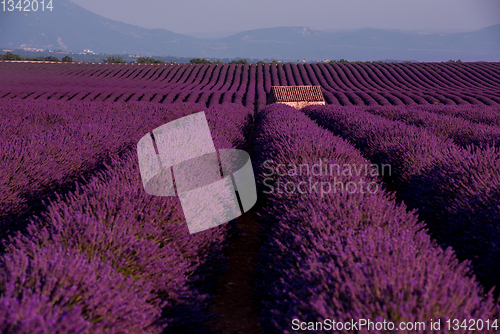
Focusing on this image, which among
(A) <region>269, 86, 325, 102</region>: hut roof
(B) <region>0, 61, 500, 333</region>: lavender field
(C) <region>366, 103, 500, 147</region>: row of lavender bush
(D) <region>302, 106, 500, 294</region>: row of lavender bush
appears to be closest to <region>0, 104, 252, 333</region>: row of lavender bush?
(B) <region>0, 61, 500, 333</region>: lavender field

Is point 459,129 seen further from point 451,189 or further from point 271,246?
point 271,246

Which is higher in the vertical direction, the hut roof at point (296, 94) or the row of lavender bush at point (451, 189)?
the hut roof at point (296, 94)

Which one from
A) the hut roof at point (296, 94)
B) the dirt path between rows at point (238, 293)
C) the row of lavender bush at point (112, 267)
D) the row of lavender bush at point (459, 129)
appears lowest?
the dirt path between rows at point (238, 293)

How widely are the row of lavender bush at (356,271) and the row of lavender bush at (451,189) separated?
0.62 meters

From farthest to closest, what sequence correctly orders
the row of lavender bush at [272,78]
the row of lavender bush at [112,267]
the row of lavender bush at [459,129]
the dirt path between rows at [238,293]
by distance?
the row of lavender bush at [272,78], the row of lavender bush at [459,129], the dirt path between rows at [238,293], the row of lavender bush at [112,267]

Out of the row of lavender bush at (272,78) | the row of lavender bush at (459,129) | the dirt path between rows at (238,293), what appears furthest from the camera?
the row of lavender bush at (272,78)

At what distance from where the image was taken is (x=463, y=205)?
2906 millimetres

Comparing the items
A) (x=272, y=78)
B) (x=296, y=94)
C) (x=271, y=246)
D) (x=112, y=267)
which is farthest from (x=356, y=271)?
(x=272, y=78)

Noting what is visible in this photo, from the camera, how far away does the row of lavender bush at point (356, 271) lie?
4.71 feet

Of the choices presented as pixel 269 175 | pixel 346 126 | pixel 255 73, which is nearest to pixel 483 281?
pixel 269 175

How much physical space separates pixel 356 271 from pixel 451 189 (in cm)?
214

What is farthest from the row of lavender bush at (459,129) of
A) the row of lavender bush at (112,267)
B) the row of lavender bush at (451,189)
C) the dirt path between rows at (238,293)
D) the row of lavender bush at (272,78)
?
the row of lavender bush at (272,78)

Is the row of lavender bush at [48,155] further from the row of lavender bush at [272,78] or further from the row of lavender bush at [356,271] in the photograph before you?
the row of lavender bush at [272,78]

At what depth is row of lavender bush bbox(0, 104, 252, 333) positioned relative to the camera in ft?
4.61
